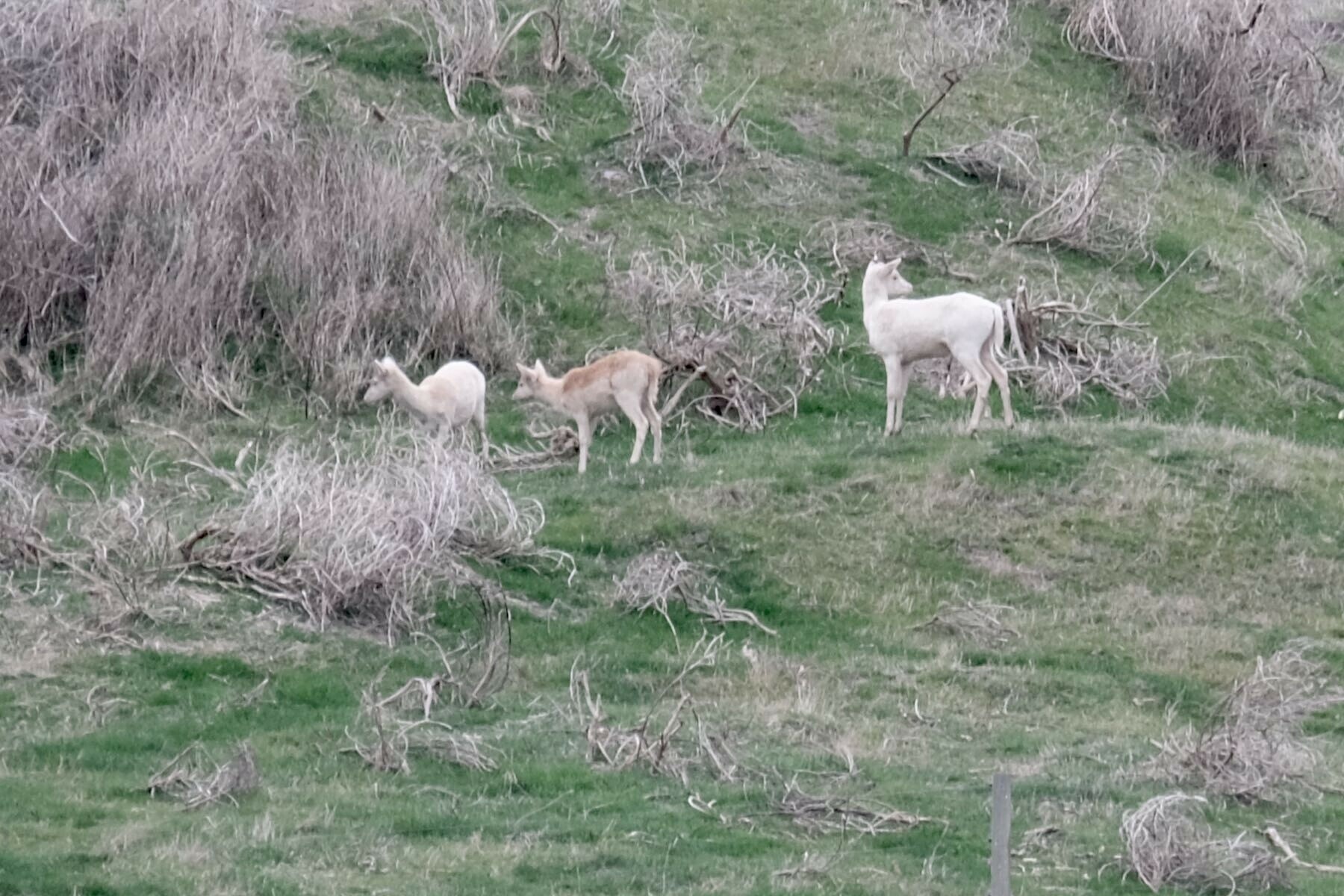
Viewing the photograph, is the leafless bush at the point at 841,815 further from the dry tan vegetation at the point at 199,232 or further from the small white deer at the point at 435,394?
the dry tan vegetation at the point at 199,232

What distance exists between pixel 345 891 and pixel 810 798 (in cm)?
277

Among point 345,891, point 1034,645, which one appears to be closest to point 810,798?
point 345,891

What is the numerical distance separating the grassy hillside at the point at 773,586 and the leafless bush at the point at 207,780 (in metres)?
0.12

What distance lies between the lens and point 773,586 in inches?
626

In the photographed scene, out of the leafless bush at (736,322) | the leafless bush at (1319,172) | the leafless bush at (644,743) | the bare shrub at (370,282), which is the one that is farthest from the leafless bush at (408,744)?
the leafless bush at (1319,172)

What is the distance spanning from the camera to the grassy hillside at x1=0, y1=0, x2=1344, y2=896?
416 inches

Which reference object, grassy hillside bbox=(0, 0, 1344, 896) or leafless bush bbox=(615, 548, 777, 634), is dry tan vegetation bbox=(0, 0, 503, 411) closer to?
grassy hillside bbox=(0, 0, 1344, 896)

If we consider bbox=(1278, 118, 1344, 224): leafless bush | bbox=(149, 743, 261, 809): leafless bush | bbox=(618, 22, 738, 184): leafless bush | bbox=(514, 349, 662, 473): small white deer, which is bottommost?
bbox=(1278, 118, 1344, 224): leafless bush

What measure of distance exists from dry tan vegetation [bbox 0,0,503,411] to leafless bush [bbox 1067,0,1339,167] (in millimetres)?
11684

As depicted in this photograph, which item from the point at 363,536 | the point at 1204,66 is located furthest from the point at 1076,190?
the point at 363,536

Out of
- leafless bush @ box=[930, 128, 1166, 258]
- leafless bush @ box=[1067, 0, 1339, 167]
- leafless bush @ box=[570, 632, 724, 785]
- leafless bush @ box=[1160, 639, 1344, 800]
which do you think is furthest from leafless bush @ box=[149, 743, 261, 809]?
leafless bush @ box=[1067, 0, 1339, 167]

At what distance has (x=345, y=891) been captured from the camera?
370 inches

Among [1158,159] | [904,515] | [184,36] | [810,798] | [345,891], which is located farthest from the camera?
[1158,159]

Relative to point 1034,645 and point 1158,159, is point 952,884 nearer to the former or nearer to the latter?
point 1034,645
